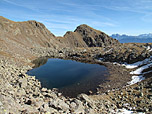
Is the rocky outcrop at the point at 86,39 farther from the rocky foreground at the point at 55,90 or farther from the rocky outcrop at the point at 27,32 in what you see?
the rocky outcrop at the point at 27,32

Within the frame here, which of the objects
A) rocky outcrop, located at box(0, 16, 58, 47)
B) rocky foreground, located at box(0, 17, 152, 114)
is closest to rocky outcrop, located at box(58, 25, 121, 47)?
rocky foreground, located at box(0, 17, 152, 114)

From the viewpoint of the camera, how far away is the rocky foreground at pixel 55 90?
19.3 meters

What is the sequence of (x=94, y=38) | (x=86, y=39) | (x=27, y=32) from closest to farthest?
(x=27, y=32) → (x=86, y=39) → (x=94, y=38)

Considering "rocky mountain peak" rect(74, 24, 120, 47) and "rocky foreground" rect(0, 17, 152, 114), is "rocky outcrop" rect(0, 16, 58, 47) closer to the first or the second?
"rocky foreground" rect(0, 17, 152, 114)

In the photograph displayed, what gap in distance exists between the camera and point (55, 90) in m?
38.3

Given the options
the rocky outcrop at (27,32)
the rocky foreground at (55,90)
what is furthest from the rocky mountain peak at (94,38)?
the rocky outcrop at (27,32)

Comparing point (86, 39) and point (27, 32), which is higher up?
point (86, 39)

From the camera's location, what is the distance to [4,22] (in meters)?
120

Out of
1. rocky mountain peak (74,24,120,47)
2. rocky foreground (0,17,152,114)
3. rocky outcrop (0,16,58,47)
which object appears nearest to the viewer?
rocky foreground (0,17,152,114)

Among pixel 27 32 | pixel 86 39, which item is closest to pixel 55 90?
pixel 27 32

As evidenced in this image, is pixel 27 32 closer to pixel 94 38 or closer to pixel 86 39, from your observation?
pixel 86 39

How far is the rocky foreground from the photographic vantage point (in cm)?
1930

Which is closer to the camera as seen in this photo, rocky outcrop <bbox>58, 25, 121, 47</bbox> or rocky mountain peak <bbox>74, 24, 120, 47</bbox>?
rocky outcrop <bbox>58, 25, 121, 47</bbox>

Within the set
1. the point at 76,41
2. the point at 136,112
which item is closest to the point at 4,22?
the point at 76,41
